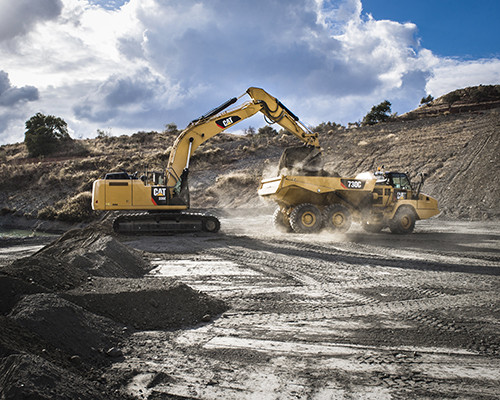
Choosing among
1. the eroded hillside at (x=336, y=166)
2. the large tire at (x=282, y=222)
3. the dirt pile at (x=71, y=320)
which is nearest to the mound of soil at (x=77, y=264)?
the dirt pile at (x=71, y=320)

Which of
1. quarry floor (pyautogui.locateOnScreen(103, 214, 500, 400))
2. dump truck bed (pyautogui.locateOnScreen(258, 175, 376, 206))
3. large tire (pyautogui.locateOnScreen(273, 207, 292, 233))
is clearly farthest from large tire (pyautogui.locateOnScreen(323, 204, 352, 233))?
quarry floor (pyautogui.locateOnScreen(103, 214, 500, 400))

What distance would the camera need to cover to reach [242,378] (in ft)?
11.5

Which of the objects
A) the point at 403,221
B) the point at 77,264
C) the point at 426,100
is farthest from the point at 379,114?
the point at 77,264

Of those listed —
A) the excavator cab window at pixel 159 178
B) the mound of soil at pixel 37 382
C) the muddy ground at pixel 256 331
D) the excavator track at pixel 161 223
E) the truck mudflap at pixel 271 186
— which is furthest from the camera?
the excavator cab window at pixel 159 178

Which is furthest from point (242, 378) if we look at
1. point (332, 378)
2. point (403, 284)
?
point (403, 284)

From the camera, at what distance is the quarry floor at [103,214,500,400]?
11.1ft

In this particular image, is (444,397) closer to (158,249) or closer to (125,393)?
(125,393)

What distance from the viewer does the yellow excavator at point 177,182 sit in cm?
1416

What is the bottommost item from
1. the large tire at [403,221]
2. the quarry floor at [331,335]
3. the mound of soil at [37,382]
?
the quarry floor at [331,335]

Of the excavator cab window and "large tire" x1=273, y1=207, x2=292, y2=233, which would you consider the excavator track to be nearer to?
the excavator cab window

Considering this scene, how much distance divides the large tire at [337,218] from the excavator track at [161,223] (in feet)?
13.2

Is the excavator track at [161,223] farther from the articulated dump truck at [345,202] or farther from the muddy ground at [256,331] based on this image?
the muddy ground at [256,331]

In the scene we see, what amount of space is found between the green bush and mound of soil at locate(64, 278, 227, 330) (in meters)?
45.0

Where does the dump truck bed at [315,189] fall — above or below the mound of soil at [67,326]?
above
